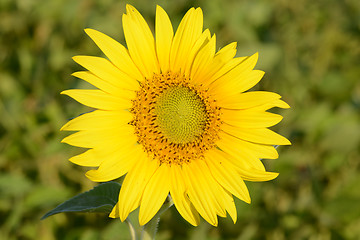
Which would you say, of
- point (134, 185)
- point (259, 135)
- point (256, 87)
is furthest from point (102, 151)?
→ point (256, 87)

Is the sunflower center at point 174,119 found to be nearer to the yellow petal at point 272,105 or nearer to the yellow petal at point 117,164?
the yellow petal at point 117,164

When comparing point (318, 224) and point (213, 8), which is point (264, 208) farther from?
point (213, 8)

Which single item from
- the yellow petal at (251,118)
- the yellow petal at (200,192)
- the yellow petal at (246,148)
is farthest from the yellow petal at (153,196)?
the yellow petal at (251,118)

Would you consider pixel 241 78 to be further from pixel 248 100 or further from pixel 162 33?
pixel 162 33

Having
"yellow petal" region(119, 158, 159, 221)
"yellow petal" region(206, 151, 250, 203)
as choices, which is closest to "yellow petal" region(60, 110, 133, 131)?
"yellow petal" region(119, 158, 159, 221)

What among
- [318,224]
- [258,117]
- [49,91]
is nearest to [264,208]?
[318,224]

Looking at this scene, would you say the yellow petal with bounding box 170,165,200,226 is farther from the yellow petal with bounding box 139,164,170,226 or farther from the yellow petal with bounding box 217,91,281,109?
the yellow petal with bounding box 217,91,281,109

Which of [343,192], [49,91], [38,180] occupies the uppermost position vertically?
[49,91]
